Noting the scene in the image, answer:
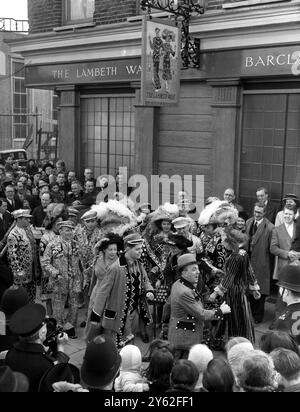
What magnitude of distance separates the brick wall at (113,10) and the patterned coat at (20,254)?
6.52 metres

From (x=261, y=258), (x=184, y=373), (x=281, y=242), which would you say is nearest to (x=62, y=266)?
(x=261, y=258)

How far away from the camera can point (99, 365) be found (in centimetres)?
334

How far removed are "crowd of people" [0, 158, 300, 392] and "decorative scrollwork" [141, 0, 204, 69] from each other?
3053 mm

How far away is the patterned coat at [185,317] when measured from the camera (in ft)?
17.5

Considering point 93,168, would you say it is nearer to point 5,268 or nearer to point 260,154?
point 260,154

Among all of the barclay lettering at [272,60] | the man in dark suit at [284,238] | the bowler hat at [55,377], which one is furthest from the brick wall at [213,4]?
the bowler hat at [55,377]

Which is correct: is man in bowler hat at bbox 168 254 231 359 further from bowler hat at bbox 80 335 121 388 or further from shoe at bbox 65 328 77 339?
shoe at bbox 65 328 77 339

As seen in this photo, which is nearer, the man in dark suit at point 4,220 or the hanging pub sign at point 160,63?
the man in dark suit at point 4,220

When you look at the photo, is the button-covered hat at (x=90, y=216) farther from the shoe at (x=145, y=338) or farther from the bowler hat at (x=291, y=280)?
the bowler hat at (x=291, y=280)

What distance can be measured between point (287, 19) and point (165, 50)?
2.23 metres

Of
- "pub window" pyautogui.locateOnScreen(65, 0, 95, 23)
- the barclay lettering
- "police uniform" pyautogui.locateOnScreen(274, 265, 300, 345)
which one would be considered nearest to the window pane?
"pub window" pyautogui.locateOnScreen(65, 0, 95, 23)

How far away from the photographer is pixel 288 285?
4754 millimetres

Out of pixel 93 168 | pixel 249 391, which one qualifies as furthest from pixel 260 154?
pixel 249 391

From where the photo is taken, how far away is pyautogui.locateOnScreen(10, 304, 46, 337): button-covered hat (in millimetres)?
3785
